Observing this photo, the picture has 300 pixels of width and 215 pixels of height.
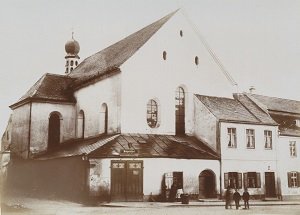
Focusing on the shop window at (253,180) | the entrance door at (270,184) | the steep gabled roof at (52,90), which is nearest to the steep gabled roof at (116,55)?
the steep gabled roof at (52,90)

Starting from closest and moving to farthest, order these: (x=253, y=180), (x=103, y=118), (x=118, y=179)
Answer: (x=118, y=179), (x=103, y=118), (x=253, y=180)

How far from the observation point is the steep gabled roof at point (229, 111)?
48.3 ft

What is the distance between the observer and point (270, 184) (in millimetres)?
14820

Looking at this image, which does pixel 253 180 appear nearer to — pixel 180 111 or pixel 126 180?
pixel 180 111

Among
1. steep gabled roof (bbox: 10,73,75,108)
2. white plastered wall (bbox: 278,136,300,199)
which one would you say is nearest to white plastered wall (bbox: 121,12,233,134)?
white plastered wall (bbox: 278,136,300,199)

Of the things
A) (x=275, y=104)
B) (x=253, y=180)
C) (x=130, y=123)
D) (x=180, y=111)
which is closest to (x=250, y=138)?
(x=253, y=180)

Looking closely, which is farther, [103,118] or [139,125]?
[103,118]

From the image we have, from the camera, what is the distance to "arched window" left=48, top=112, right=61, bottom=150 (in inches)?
611

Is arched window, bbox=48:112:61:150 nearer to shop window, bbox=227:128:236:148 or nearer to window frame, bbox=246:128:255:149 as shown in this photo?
shop window, bbox=227:128:236:148

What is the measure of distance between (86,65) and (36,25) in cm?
861

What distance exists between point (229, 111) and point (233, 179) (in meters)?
2.16

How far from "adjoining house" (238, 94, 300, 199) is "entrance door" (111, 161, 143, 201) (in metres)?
4.55

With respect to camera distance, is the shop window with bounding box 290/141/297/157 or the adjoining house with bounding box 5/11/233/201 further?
the shop window with bounding box 290/141/297/157

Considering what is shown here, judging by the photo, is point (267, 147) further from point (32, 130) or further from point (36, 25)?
point (36, 25)
